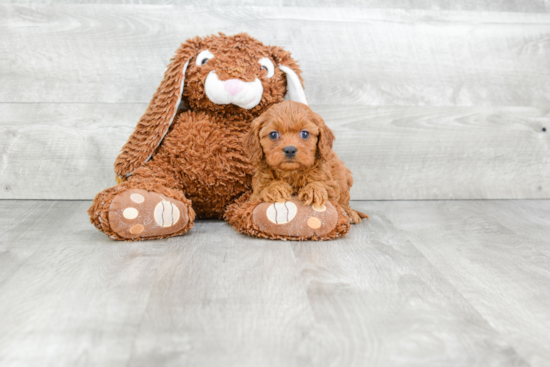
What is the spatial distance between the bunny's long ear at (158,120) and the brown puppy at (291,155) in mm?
210

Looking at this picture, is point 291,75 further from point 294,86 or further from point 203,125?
point 203,125

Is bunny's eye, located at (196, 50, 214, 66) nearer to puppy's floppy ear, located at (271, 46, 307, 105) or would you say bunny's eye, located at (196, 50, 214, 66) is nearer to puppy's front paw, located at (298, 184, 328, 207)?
puppy's floppy ear, located at (271, 46, 307, 105)

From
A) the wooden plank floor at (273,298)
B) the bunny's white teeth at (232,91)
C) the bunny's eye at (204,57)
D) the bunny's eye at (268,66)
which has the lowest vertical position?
the wooden plank floor at (273,298)

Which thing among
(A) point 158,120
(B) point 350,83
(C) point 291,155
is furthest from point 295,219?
(B) point 350,83

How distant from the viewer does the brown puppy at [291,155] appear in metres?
1.00

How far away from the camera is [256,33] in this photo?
1.45 m

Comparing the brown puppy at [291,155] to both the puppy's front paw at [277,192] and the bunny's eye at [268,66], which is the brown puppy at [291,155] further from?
the bunny's eye at [268,66]

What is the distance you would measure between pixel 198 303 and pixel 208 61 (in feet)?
1.97

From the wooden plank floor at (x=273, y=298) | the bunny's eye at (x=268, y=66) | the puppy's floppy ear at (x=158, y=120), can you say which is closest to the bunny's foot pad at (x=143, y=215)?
the wooden plank floor at (x=273, y=298)

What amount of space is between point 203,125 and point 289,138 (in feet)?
0.82

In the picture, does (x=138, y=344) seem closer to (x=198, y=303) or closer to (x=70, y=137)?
(x=198, y=303)

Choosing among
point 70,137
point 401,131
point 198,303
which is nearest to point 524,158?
point 401,131

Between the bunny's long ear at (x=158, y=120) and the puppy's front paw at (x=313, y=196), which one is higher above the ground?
the bunny's long ear at (x=158, y=120)

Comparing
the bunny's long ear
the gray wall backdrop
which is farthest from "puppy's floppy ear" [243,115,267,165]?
the gray wall backdrop
